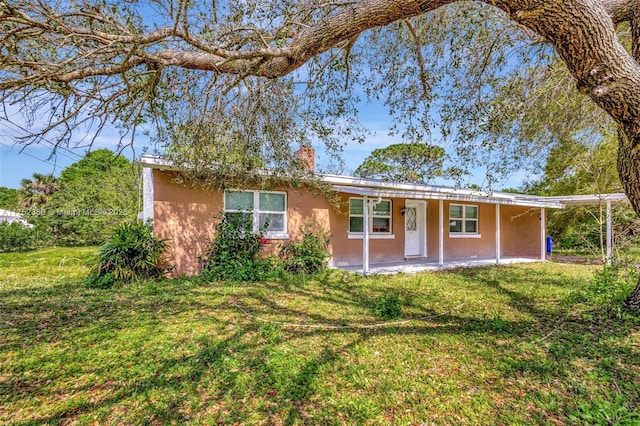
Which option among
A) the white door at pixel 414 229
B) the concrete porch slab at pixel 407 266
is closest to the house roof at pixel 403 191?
the white door at pixel 414 229

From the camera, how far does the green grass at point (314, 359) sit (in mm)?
2861

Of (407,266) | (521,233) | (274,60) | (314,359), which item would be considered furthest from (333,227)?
(521,233)

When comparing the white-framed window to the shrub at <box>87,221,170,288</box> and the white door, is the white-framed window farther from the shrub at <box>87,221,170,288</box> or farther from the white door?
the white door

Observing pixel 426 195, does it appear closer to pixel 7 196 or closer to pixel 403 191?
pixel 403 191

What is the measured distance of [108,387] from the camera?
3.22 m

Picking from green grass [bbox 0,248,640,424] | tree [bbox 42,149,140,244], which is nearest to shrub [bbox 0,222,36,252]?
tree [bbox 42,149,140,244]

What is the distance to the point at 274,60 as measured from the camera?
382 cm

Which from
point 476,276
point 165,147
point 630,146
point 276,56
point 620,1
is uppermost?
point 620,1

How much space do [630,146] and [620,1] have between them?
1.49m

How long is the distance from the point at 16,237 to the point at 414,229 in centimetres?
1668

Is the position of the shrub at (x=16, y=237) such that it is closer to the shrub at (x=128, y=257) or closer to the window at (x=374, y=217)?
the shrub at (x=128, y=257)

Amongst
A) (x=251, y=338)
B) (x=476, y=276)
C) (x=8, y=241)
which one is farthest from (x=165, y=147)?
(x=8, y=241)

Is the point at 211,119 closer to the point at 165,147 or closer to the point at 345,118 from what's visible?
the point at 165,147

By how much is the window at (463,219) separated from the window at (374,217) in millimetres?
3162
